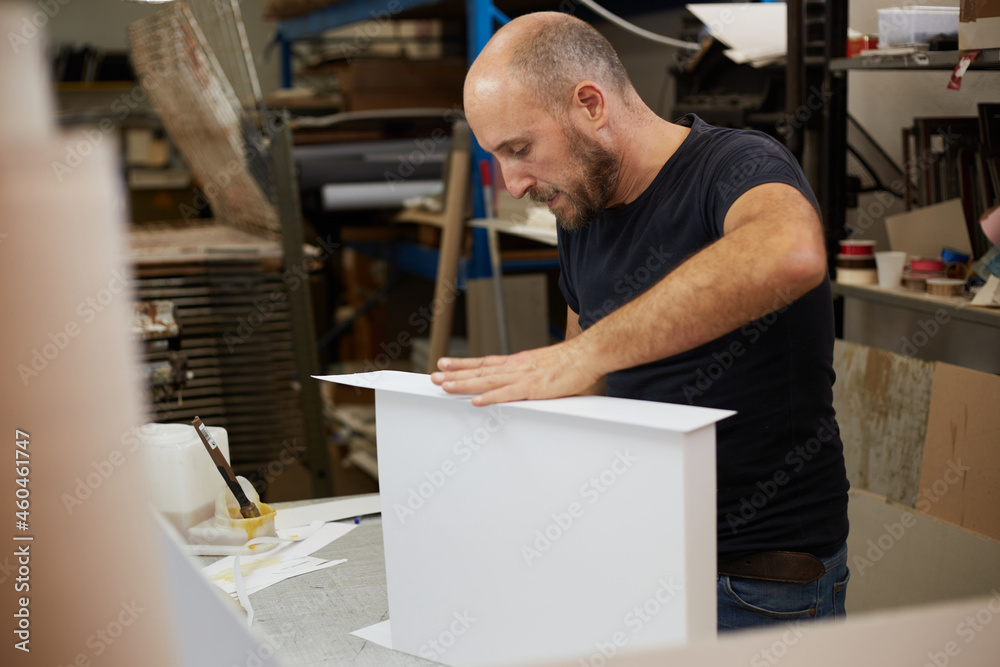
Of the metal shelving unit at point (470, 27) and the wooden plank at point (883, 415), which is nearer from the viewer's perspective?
the wooden plank at point (883, 415)

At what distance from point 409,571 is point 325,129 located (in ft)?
8.85

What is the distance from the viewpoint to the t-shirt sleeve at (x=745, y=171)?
3.47 feet

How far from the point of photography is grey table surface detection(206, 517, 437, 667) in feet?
3.34

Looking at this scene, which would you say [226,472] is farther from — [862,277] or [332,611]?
[862,277]

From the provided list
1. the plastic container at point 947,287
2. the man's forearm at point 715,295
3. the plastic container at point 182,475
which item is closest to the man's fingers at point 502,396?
the man's forearm at point 715,295

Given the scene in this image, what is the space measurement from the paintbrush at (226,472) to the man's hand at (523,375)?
457mm

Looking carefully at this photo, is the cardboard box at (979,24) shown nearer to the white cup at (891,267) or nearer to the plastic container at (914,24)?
the plastic container at (914,24)

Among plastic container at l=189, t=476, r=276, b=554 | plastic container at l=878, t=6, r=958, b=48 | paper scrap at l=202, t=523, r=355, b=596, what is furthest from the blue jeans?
plastic container at l=878, t=6, r=958, b=48

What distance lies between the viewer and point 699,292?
0.96 m

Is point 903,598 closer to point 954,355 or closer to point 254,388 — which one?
point 954,355

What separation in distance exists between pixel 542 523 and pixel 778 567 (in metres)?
0.38

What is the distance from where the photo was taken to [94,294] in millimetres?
228

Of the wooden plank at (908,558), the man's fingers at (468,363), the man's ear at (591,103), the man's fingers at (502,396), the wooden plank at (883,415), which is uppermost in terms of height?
the man's ear at (591,103)

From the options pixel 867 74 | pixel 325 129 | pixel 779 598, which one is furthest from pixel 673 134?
pixel 325 129
